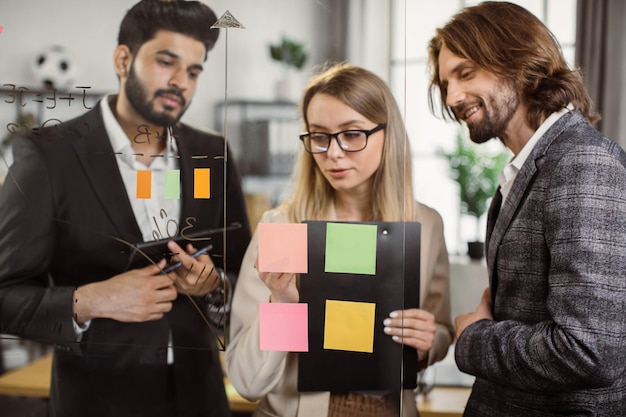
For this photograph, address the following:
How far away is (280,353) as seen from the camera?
141cm

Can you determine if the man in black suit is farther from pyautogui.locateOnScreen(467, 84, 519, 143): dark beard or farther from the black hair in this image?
pyautogui.locateOnScreen(467, 84, 519, 143): dark beard

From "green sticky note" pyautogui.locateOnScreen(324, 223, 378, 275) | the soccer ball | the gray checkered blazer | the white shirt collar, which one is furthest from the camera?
the soccer ball

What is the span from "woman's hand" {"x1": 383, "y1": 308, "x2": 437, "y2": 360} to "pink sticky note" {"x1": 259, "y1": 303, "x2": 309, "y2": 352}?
0.58 ft

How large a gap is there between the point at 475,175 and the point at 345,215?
328mm

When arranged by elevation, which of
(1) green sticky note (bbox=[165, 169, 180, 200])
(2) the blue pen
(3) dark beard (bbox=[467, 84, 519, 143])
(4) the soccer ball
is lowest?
(2) the blue pen

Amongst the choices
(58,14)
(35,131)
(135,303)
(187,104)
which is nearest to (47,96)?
(35,131)

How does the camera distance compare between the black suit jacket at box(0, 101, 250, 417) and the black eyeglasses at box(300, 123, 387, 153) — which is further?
the black suit jacket at box(0, 101, 250, 417)

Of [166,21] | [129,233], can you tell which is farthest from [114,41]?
[129,233]

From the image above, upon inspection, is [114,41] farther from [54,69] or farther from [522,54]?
[522,54]

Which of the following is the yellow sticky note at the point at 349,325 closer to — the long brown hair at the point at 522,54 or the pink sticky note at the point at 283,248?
the pink sticky note at the point at 283,248

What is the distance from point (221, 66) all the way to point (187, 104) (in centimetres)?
11

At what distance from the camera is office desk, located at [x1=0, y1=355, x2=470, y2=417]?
4.82 ft

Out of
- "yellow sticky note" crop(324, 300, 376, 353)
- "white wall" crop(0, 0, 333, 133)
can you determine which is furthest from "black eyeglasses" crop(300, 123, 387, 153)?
"yellow sticky note" crop(324, 300, 376, 353)

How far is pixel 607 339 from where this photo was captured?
1.09 m
